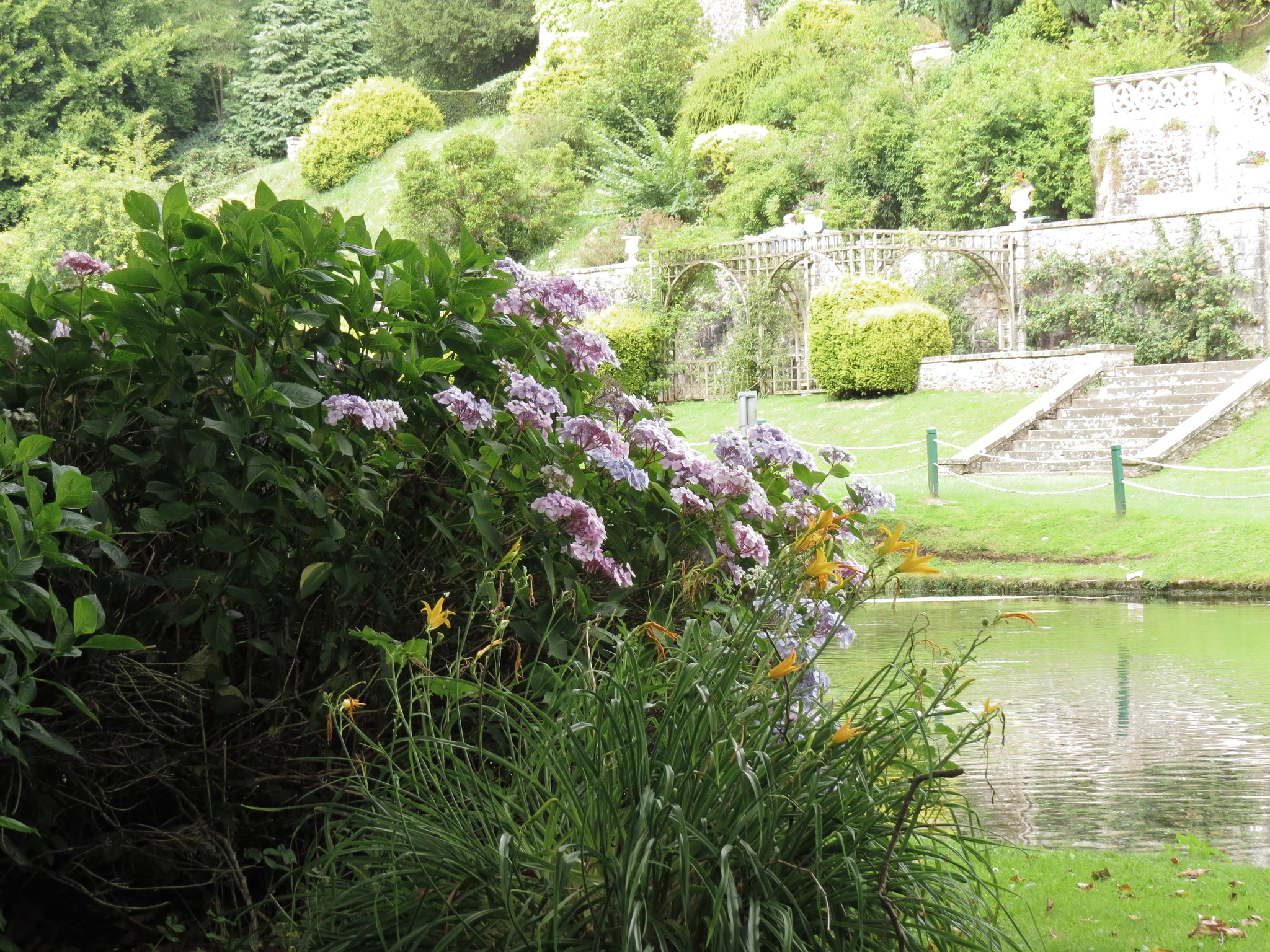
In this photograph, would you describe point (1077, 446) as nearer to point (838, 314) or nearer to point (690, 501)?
point (838, 314)

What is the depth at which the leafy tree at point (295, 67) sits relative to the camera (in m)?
45.8

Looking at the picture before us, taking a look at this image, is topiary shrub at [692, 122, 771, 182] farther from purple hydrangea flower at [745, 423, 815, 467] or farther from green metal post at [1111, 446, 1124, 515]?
purple hydrangea flower at [745, 423, 815, 467]

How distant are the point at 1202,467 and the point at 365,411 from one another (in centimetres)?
1239

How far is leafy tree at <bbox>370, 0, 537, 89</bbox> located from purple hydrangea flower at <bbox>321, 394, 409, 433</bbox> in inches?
1727

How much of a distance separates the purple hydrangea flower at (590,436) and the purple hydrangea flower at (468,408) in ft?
0.55

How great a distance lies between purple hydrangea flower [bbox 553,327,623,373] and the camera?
308cm

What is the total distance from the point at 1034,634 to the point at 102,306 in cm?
742

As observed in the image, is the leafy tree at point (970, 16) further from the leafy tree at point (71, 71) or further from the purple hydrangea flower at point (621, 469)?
the purple hydrangea flower at point (621, 469)

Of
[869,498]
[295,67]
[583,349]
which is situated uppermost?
[295,67]

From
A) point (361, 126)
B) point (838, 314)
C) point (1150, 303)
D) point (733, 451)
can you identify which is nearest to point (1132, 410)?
point (1150, 303)

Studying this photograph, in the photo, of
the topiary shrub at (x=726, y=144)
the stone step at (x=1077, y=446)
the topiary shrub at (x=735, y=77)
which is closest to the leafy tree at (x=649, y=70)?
the topiary shrub at (x=735, y=77)

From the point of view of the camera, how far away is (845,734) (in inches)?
76.6

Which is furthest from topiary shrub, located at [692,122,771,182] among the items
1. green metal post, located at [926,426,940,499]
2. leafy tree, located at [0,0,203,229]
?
leafy tree, located at [0,0,203,229]

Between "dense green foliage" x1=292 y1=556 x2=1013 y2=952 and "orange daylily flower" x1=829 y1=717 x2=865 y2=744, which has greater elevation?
"orange daylily flower" x1=829 y1=717 x2=865 y2=744
